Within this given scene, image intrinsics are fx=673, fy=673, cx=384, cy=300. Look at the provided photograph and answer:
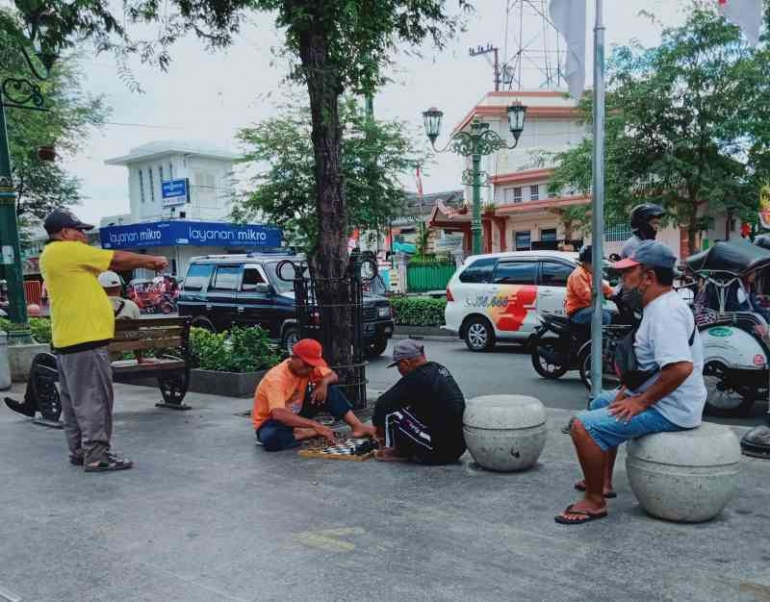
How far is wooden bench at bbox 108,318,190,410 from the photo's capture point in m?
7.29

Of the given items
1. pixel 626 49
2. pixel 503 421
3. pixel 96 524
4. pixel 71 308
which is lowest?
pixel 96 524

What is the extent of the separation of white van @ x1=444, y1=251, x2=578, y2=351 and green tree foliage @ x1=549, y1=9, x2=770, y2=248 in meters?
6.42

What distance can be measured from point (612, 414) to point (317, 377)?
9.25 ft

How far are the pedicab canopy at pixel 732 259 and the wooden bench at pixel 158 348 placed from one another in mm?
5887

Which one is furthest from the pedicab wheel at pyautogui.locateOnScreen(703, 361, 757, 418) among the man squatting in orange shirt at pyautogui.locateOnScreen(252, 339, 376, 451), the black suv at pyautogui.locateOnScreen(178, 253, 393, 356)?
the black suv at pyautogui.locateOnScreen(178, 253, 393, 356)

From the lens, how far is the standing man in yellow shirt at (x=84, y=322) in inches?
206

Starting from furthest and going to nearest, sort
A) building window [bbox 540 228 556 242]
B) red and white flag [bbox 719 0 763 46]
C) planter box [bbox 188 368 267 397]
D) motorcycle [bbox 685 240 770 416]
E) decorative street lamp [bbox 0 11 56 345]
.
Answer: building window [bbox 540 228 556 242] → decorative street lamp [bbox 0 11 56 345] → planter box [bbox 188 368 267 397] → motorcycle [bbox 685 240 770 416] → red and white flag [bbox 719 0 763 46]

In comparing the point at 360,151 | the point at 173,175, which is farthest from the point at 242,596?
the point at 173,175

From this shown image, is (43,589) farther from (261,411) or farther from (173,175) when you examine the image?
(173,175)

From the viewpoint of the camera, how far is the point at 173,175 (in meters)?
39.8

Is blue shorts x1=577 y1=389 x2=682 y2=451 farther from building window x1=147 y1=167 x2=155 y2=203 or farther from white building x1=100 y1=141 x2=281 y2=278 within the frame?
building window x1=147 y1=167 x2=155 y2=203

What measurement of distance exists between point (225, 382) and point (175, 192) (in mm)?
30491

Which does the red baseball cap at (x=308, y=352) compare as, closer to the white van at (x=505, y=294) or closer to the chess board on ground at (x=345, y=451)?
the chess board on ground at (x=345, y=451)

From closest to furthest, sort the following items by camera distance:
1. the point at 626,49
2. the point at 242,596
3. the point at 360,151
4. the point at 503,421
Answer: the point at 242,596 < the point at 503,421 < the point at 626,49 < the point at 360,151
